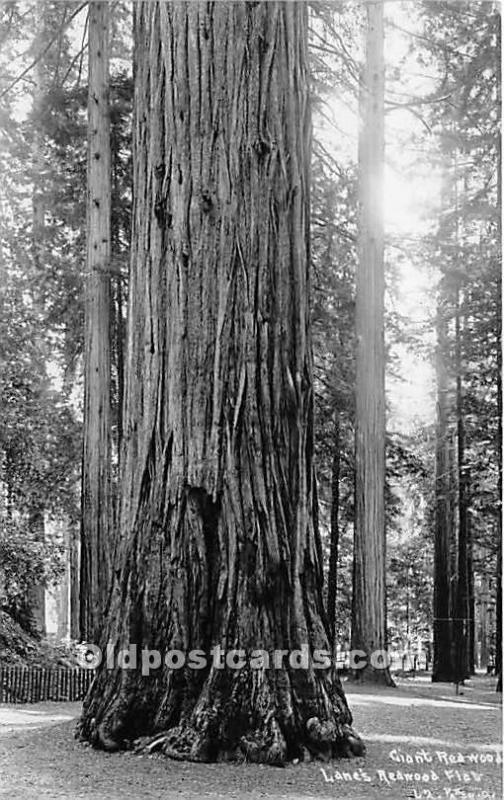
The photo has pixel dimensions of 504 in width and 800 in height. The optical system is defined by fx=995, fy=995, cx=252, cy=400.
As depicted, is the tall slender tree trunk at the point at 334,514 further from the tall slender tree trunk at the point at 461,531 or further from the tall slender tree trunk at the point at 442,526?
the tall slender tree trunk at the point at 461,531

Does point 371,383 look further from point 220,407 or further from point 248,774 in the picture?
point 248,774

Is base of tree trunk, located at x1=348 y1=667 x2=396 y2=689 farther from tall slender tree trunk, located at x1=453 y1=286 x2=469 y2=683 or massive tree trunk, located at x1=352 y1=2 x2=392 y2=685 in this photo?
tall slender tree trunk, located at x1=453 y1=286 x2=469 y2=683

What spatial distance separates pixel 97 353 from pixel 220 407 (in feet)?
26.7

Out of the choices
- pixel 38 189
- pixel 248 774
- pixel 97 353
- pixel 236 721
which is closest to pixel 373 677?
pixel 97 353

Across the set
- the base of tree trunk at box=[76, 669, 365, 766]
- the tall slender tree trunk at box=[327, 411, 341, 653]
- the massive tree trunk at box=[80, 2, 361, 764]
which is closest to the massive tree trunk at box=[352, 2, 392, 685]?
the tall slender tree trunk at box=[327, 411, 341, 653]

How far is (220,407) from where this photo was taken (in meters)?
5.59

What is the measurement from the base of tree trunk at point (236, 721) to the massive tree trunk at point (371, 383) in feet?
27.9

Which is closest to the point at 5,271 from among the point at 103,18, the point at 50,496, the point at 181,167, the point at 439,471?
the point at 50,496

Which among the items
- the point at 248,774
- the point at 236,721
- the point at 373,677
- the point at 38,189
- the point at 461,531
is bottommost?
the point at 373,677

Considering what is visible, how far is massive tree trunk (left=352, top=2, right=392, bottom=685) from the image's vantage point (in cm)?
1394

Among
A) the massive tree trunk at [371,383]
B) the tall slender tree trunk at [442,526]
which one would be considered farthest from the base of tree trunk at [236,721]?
the tall slender tree trunk at [442,526]

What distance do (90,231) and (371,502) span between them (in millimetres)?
5441

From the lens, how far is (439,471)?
21000 mm

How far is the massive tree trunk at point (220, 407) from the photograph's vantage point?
5.36 metres
